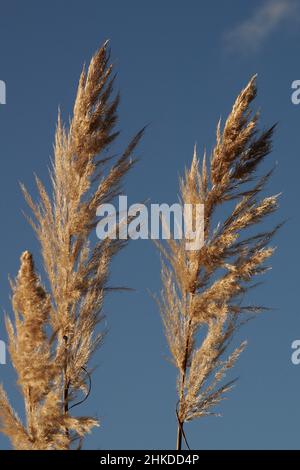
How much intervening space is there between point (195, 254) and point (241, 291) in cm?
49

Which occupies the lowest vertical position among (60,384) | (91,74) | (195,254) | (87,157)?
(60,384)

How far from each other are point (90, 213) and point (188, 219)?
32.9 inches

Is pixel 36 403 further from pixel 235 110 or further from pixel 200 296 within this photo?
pixel 235 110

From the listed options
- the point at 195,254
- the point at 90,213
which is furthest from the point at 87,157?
the point at 195,254

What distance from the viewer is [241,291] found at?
790 centimetres

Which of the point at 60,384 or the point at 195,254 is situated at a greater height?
the point at 195,254

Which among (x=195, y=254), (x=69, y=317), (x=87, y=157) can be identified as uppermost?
(x=87, y=157)

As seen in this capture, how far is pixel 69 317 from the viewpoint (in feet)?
25.1

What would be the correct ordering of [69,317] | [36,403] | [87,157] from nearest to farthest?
[36,403] < [69,317] < [87,157]

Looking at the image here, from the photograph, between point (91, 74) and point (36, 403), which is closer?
point (36, 403)

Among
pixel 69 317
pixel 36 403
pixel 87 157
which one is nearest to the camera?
pixel 36 403
